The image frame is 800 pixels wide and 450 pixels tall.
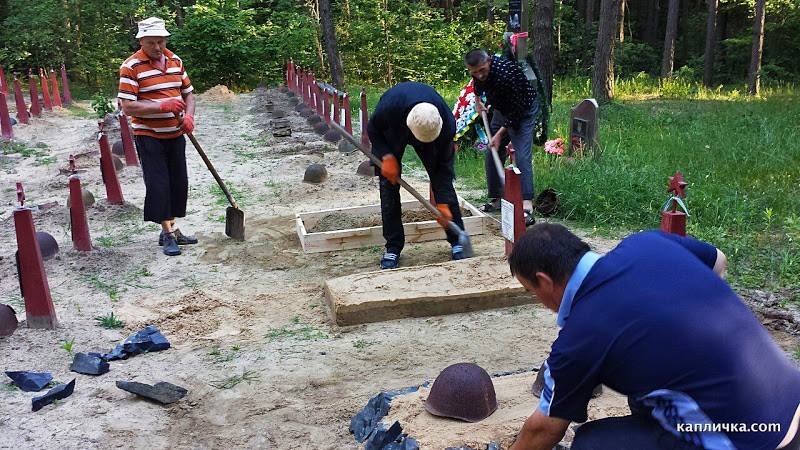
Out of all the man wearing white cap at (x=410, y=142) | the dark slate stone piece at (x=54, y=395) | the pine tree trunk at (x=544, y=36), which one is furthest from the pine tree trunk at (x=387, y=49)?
the dark slate stone piece at (x=54, y=395)

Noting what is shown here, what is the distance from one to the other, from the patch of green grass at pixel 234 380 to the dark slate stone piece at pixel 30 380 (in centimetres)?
92

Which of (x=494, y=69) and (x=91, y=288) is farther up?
(x=494, y=69)

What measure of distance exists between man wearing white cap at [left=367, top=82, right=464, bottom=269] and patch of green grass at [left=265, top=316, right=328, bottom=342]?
1151mm

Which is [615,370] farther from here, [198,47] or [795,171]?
[198,47]

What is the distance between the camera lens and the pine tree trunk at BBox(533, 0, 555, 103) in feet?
37.4

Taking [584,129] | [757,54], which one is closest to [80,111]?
[584,129]

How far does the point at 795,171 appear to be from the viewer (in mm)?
7625

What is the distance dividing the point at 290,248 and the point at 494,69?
2462 millimetres

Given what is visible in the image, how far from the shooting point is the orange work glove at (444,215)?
591cm

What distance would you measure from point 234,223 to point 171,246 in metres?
0.65

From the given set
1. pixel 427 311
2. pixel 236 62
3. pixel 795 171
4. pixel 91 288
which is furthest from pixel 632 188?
pixel 236 62

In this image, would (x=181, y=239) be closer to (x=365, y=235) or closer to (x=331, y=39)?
(x=365, y=235)

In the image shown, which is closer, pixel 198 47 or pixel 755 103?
pixel 755 103

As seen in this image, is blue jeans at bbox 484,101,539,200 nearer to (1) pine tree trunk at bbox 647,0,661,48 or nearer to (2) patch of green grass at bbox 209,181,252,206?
(2) patch of green grass at bbox 209,181,252,206
